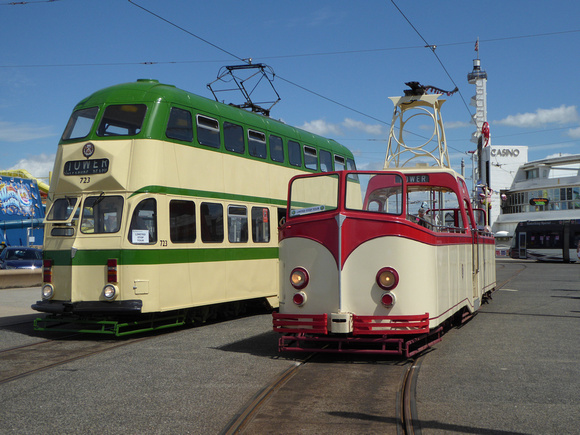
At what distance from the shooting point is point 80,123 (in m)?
12.3

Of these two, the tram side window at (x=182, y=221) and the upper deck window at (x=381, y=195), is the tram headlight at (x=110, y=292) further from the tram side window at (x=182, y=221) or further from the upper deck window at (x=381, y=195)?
the upper deck window at (x=381, y=195)

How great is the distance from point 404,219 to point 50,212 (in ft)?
21.7

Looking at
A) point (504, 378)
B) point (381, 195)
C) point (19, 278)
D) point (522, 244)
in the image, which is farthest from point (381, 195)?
point (522, 244)

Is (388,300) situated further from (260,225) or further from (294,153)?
(294,153)

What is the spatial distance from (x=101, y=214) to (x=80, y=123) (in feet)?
6.07

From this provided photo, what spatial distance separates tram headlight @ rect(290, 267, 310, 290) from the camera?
30.9 ft

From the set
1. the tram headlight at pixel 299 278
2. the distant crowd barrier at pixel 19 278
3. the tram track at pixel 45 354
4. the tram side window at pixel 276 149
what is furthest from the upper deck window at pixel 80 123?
the distant crowd barrier at pixel 19 278

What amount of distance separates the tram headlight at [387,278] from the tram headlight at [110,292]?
466cm

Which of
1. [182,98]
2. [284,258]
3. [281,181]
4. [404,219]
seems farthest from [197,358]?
[281,181]

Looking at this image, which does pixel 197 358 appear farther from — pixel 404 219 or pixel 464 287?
pixel 464 287

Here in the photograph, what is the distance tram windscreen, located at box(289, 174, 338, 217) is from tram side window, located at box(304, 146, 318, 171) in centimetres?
731

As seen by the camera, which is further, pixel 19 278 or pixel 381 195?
pixel 19 278

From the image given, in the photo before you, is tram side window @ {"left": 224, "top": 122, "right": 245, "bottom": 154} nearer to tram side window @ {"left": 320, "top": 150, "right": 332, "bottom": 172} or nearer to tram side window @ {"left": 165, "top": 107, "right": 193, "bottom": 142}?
tram side window @ {"left": 165, "top": 107, "right": 193, "bottom": 142}

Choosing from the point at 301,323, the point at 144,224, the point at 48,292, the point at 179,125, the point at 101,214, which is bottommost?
the point at 301,323
